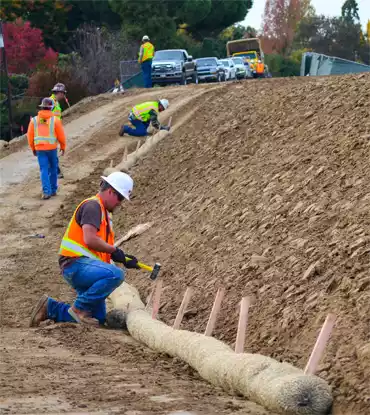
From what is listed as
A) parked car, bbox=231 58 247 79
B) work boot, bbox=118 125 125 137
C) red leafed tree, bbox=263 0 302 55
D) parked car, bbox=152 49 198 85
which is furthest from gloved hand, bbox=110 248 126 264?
red leafed tree, bbox=263 0 302 55

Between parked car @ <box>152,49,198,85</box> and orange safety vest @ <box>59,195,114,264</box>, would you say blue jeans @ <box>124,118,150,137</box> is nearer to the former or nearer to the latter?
orange safety vest @ <box>59,195,114,264</box>

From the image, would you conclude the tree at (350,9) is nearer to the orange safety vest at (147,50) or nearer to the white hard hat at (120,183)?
the orange safety vest at (147,50)

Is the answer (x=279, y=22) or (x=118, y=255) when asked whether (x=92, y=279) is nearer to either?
(x=118, y=255)

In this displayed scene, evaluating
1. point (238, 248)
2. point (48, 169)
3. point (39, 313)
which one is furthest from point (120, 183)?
point (48, 169)

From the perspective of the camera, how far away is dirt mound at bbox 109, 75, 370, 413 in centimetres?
761

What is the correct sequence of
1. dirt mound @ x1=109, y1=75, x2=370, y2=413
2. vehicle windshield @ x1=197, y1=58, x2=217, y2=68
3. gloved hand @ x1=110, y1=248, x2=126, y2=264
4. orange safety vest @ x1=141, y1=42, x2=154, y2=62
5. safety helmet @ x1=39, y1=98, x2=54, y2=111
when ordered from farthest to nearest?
1. vehicle windshield @ x1=197, y1=58, x2=217, y2=68
2. orange safety vest @ x1=141, y1=42, x2=154, y2=62
3. safety helmet @ x1=39, y1=98, x2=54, y2=111
4. gloved hand @ x1=110, y1=248, x2=126, y2=264
5. dirt mound @ x1=109, y1=75, x2=370, y2=413

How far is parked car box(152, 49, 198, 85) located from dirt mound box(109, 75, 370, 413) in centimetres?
2017

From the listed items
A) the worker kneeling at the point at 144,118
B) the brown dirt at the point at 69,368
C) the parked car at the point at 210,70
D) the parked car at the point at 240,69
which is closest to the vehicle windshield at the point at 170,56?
the parked car at the point at 210,70

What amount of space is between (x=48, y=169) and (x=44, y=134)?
75cm

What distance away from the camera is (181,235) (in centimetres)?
1287

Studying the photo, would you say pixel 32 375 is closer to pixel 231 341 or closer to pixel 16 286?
pixel 231 341

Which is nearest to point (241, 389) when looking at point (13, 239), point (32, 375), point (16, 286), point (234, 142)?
point (32, 375)

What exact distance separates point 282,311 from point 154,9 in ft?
166

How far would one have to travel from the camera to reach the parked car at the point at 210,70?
42781 mm
